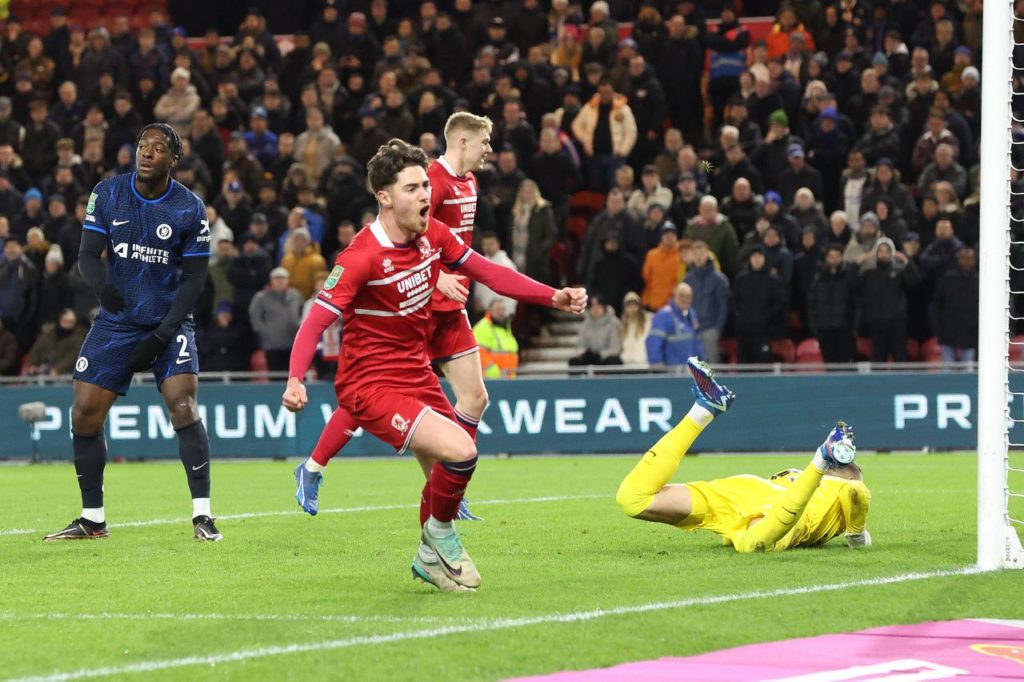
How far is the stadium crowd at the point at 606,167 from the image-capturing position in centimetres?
2033

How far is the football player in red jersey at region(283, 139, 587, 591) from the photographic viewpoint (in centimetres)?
786

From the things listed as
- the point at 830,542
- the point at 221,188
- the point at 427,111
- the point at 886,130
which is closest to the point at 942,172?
the point at 886,130

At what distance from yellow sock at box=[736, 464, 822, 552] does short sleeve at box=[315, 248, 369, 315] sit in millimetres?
2490

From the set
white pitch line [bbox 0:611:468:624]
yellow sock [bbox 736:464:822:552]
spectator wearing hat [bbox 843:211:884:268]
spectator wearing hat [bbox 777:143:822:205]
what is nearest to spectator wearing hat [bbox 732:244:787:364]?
spectator wearing hat [bbox 843:211:884:268]

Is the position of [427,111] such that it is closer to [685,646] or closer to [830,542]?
[830,542]

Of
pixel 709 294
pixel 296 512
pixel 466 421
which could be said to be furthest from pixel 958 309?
pixel 466 421

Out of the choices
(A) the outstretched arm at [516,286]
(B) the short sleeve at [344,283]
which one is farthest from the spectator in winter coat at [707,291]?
(B) the short sleeve at [344,283]

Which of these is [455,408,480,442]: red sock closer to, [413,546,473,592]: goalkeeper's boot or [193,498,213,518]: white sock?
[193,498,213,518]: white sock

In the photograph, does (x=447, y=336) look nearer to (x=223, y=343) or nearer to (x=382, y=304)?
(x=382, y=304)

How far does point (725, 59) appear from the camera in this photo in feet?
76.5

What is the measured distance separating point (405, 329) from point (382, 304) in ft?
0.58

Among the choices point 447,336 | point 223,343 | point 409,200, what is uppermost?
point 409,200

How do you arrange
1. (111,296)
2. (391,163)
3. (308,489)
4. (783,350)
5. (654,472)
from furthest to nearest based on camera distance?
(783,350) < (308,489) < (111,296) < (654,472) < (391,163)

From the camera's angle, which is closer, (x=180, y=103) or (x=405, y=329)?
(x=405, y=329)
